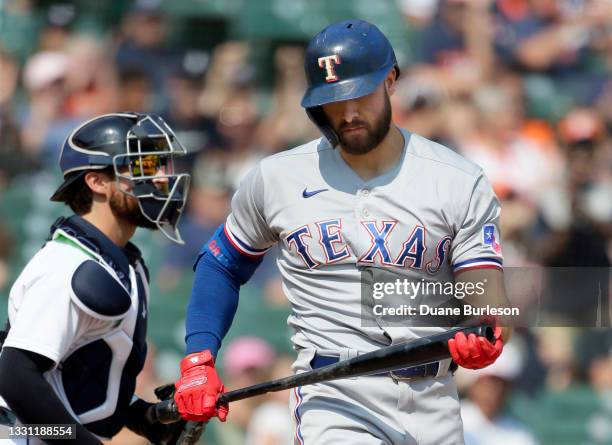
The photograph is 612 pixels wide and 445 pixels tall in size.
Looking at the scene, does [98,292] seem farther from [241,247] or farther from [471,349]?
[471,349]

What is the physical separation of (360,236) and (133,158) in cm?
96

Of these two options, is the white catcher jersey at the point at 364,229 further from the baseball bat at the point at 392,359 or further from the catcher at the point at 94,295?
the catcher at the point at 94,295

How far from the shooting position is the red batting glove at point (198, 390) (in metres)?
3.29

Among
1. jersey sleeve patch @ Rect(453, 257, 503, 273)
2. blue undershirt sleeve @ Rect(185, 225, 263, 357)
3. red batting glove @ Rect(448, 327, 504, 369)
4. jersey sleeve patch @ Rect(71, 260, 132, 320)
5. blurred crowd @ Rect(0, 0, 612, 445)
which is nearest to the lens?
red batting glove @ Rect(448, 327, 504, 369)

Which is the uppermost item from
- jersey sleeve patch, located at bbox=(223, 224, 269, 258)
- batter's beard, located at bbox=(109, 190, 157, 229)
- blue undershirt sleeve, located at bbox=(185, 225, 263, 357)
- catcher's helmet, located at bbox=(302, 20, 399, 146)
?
catcher's helmet, located at bbox=(302, 20, 399, 146)

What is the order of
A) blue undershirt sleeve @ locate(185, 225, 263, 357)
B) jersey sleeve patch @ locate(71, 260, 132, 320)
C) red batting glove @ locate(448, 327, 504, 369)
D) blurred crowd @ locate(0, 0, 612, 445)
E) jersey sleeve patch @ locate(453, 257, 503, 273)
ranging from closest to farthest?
red batting glove @ locate(448, 327, 504, 369), jersey sleeve patch @ locate(453, 257, 503, 273), jersey sleeve patch @ locate(71, 260, 132, 320), blue undershirt sleeve @ locate(185, 225, 263, 357), blurred crowd @ locate(0, 0, 612, 445)

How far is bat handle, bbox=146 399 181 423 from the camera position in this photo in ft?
11.6

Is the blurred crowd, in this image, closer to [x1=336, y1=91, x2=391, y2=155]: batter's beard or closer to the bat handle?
the bat handle

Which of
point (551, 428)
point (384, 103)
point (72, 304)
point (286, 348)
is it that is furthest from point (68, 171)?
point (551, 428)

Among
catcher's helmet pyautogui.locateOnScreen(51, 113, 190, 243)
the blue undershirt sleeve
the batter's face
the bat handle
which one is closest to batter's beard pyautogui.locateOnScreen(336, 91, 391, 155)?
the batter's face

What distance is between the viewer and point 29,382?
3180 mm

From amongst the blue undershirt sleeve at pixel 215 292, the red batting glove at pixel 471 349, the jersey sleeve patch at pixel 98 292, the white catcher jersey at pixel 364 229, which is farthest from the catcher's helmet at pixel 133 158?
the red batting glove at pixel 471 349

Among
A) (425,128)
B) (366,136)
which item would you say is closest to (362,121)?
(366,136)

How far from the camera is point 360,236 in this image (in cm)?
319
